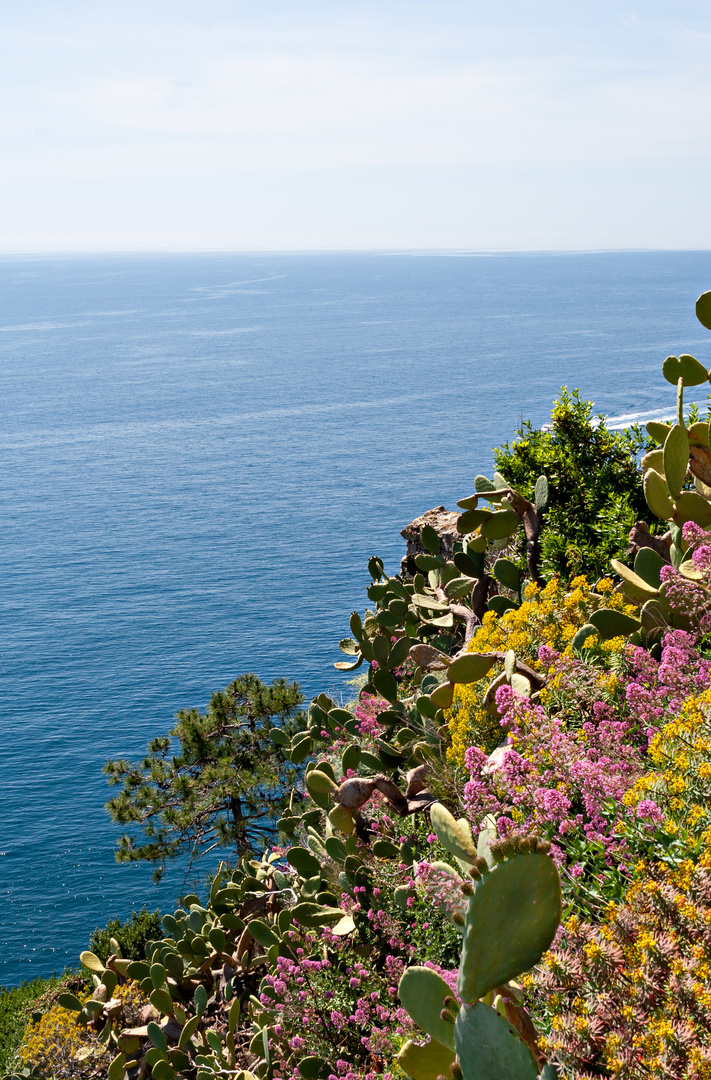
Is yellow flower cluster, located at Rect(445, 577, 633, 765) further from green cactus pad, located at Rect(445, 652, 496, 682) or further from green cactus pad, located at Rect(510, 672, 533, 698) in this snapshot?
green cactus pad, located at Rect(510, 672, 533, 698)

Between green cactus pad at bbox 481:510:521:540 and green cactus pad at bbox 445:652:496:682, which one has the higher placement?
green cactus pad at bbox 481:510:521:540

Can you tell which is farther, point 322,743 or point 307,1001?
point 322,743

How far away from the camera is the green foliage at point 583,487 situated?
28.4 feet

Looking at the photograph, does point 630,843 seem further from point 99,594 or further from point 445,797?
point 99,594

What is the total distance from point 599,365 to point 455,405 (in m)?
23.8

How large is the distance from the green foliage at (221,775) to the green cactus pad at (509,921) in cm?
1884

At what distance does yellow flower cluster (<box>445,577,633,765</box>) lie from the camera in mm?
6156

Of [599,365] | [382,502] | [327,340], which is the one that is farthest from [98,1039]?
[327,340]

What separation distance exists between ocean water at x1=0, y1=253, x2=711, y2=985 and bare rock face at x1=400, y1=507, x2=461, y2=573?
2632cm

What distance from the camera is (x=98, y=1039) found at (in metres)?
11.2

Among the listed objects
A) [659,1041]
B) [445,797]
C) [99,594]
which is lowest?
[99,594]

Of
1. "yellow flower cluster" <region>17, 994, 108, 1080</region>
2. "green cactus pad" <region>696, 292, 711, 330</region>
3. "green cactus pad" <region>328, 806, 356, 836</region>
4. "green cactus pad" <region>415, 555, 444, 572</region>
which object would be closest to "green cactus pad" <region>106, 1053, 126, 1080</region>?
"yellow flower cluster" <region>17, 994, 108, 1080</region>

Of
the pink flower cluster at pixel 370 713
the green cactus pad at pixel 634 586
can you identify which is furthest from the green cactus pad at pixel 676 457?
the pink flower cluster at pixel 370 713

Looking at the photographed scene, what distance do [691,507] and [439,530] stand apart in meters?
5.89
